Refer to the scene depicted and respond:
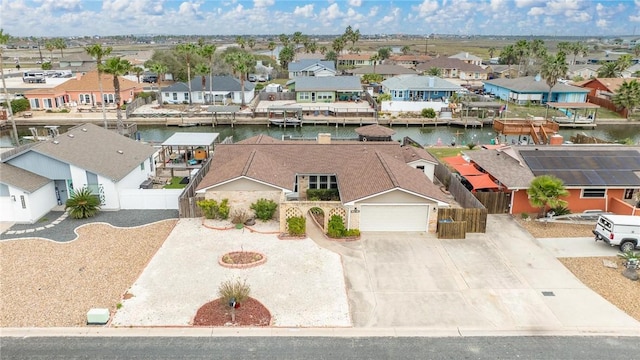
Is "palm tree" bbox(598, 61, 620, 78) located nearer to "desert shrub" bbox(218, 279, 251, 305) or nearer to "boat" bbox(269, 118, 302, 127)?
"boat" bbox(269, 118, 302, 127)

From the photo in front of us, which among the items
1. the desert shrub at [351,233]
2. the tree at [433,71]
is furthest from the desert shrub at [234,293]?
the tree at [433,71]

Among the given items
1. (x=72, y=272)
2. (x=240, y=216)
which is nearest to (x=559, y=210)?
(x=240, y=216)

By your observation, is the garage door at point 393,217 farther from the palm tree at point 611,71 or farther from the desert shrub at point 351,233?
the palm tree at point 611,71

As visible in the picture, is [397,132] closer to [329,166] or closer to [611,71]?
[329,166]

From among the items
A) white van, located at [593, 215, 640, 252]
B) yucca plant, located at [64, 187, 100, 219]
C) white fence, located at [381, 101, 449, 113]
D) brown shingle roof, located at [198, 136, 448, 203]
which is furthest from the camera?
white fence, located at [381, 101, 449, 113]

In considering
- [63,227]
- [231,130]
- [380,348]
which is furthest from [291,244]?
[231,130]

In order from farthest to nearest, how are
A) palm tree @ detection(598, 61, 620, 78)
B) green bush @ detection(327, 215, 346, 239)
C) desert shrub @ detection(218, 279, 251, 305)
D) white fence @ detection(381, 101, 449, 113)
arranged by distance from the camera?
palm tree @ detection(598, 61, 620, 78) → white fence @ detection(381, 101, 449, 113) → green bush @ detection(327, 215, 346, 239) → desert shrub @ detection(218, 279, 251, 305)

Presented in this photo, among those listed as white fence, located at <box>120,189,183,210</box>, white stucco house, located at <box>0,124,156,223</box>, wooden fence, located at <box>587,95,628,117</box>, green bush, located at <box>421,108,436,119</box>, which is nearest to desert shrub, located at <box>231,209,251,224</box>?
white fence, located at <box>120,189,183,210</box>

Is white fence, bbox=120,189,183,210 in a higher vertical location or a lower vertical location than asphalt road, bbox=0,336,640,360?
higher
